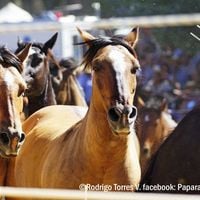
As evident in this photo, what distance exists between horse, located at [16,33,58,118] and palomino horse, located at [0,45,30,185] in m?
1.72

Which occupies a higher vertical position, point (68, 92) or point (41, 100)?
point (41, 100)

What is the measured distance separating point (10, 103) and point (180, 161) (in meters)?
1.00

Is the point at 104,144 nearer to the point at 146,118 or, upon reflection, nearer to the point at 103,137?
the point at 103,137

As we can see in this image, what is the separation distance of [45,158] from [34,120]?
868 millimetres

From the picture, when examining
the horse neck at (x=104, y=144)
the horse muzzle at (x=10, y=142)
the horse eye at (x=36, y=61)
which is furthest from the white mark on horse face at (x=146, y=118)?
the horse muzzle at (x=10, y=142)

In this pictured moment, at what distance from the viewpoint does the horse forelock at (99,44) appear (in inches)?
189

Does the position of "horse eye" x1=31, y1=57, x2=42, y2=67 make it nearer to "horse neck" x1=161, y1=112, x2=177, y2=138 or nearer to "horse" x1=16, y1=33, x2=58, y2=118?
"horse" x1=16, y1=33, x2=58, y2=118

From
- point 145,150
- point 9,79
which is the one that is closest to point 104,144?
point 9,79

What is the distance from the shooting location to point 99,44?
4.87 meters

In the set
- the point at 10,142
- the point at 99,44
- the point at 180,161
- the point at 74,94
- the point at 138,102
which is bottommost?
the point at 138,102

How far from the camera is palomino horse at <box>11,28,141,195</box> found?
4449 mm

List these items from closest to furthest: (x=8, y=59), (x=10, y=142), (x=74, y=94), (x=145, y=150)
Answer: (x=10, y=142)
(x=8, y=59)
(x=145, y=150)
(x=74, y=94)

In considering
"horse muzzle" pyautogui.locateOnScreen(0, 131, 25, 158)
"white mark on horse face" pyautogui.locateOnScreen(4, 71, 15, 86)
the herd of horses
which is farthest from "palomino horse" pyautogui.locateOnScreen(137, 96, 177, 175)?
"horse muzzle" pyautogui.locateOnScreen(0, 131, 25, 158)

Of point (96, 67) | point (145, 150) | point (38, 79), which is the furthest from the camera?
point (145, 150)
